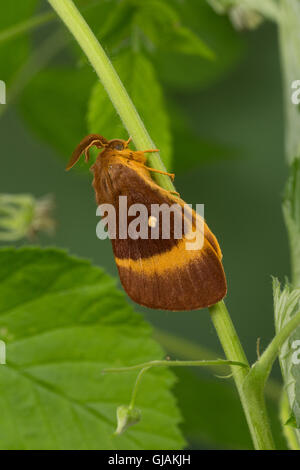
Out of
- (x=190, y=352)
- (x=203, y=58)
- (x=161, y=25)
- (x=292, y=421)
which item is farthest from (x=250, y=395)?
(x=203, y=58)

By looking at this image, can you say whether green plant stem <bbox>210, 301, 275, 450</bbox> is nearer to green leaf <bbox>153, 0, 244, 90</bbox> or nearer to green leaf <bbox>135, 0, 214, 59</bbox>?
green leaf <bbox>135, 0, 214, 59</bbox>

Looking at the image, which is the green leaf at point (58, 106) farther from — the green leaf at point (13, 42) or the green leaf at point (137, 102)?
the green leaf at point (137, 102)

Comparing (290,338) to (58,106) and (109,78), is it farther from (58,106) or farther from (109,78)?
(58,106)

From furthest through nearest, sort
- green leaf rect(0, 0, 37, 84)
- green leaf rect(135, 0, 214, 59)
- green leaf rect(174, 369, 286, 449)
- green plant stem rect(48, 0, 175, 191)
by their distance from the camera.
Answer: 1. green leaf rect(174, 369, 286, 449)
2. green leaf rect(0, 0, 37, 84)
3. green leaf rect(135, 0, 214, 59)
4. green plant stem rect(48, 0, 175, 191)

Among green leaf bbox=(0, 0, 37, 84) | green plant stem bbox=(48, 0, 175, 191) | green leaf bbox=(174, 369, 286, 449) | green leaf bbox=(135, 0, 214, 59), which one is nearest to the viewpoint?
green plant stem bbox=(48, 0, 175, 191)

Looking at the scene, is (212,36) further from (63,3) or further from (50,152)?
(63,3)

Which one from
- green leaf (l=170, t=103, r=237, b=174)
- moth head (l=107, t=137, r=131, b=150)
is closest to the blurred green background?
green leaf (l=170, t=103, r=237, b=174)

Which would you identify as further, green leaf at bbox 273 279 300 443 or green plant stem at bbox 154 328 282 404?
green plant stem at bbox 154 328 282 404

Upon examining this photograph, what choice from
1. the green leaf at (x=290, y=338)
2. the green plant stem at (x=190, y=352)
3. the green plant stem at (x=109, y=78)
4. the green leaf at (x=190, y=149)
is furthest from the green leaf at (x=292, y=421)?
the green leaf at (x=190, y=149)
